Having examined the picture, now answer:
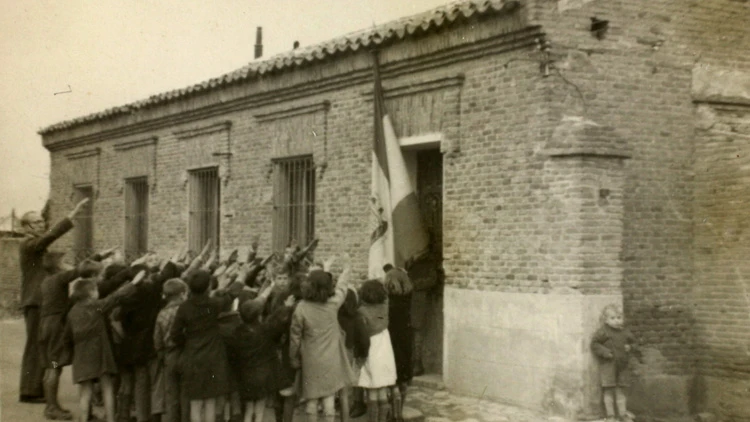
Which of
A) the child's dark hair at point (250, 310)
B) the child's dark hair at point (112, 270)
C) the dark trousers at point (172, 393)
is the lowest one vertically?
the dark trousers at point (172, 393)

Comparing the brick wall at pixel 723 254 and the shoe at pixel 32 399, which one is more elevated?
the brick wall at pixel 723 254

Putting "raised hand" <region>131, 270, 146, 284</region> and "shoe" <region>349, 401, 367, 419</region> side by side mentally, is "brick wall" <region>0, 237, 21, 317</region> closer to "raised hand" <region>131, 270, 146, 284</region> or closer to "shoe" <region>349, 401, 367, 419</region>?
"raised hand" <region>131, 270, 146, 284</region>

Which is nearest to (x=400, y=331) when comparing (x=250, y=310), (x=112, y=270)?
(x=250, y=310)

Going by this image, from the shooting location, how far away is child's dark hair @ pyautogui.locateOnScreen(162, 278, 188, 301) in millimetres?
7070

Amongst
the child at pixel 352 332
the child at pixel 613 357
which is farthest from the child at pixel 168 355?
the child at pixel 613 357

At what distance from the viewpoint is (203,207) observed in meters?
14.4

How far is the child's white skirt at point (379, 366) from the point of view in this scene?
7637 millimetres

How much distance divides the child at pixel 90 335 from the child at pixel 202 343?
3.58 feet

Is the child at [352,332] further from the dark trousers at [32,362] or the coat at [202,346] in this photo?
the dark trousers at [32,362]

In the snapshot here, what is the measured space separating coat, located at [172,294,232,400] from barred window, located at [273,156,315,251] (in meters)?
5.27

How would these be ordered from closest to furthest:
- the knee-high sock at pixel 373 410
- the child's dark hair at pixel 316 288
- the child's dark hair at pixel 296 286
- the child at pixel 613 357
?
the child's dark hair at pixel 316 288 < the child's dark hair at pixel 296 286 < the knee-high sock at pixel 373 410 < the child at pixel 613 357

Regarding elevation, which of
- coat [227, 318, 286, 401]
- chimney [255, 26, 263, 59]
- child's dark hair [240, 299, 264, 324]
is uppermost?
chimney [255, 26, 263, 59]

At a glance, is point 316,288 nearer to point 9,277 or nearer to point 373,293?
point 373,293

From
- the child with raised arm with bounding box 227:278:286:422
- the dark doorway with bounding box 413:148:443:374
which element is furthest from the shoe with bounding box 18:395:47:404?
the dark doorway with bounding box 413:148:443:374
